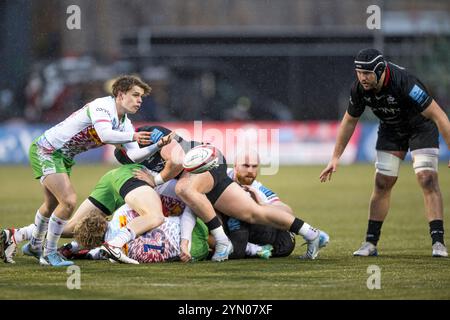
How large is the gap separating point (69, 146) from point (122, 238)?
3.89 feet

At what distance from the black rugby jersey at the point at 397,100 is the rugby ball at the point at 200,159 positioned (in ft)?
5.82

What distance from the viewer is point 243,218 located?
9539mm

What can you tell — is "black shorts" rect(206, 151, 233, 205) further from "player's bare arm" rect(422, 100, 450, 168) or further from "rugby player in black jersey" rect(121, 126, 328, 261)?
"player's bare arm" rect(422, 100, 450, 168)

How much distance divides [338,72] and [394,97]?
69.2 ft

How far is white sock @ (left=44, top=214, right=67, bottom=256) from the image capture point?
920 cm

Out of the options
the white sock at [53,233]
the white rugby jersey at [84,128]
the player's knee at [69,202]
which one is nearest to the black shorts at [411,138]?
the white rugby jersey at [84,128]

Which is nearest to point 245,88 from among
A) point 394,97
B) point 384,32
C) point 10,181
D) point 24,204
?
point 384,32

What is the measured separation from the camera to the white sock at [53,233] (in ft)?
30.2

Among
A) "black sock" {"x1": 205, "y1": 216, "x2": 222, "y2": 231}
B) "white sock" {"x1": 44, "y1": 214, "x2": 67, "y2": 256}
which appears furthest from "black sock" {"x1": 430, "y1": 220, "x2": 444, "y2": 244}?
"white sock" {"x1": 44, "y1": 214, "x2": 67, "y2": 256}

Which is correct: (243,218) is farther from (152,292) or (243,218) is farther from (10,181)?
(10,181)

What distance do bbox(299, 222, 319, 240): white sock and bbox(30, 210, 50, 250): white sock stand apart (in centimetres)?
256

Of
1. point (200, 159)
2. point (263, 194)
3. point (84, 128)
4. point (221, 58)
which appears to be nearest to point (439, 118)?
point (263, 194)

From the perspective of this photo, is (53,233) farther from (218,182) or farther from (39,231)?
(218,182)

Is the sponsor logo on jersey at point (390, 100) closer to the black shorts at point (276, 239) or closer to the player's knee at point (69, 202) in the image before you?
the black shorts at point (276, 239)
